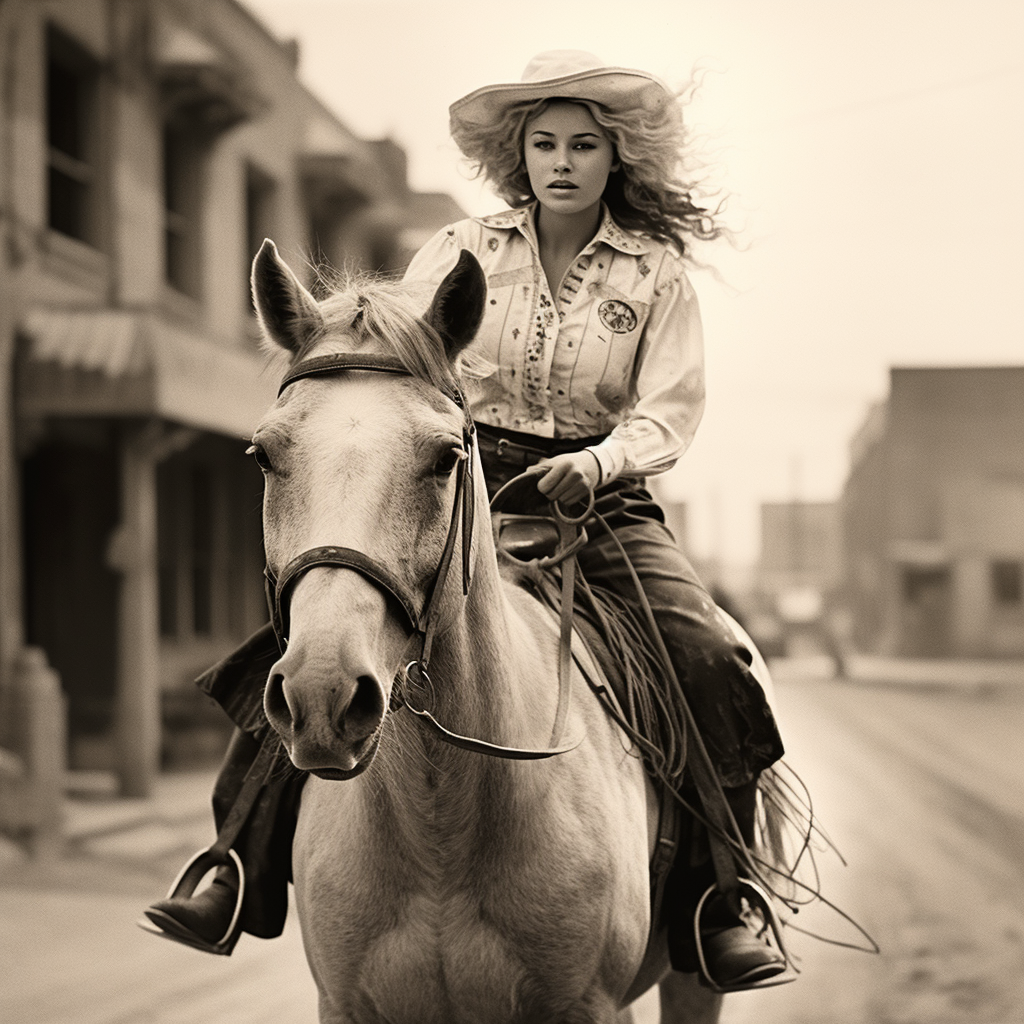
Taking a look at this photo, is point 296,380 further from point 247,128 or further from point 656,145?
point 247,128

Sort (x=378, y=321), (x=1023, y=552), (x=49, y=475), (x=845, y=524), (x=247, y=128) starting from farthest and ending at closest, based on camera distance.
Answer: (x=845, y=524)
(x=1023, y=552)
(x=247, y=128)
(x=49, y=475)
(x=378, y=321)

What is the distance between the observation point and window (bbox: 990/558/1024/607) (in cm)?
3753

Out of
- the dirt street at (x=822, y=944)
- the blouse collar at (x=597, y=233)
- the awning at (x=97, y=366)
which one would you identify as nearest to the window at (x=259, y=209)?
the awning at (x=97, y=366)

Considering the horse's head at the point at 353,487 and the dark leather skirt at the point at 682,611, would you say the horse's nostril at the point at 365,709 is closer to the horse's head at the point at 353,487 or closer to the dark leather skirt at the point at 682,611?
the horse's head at the point at 353,487

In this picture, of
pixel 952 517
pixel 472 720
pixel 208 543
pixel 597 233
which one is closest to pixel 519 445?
pixel 597 233

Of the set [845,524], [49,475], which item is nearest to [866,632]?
[845,524]

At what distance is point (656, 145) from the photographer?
11.1ft

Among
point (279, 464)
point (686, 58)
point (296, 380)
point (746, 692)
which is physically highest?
point (686, 58)

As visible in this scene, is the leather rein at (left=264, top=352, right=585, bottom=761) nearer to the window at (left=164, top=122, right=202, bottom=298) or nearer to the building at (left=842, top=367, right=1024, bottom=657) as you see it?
the window at (left=164, top=122, right=202, bottom=298)

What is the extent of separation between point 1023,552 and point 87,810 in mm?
31861

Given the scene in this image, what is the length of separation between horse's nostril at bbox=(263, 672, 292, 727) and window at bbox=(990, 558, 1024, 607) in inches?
1496

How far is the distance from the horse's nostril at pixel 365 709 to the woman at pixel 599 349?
1207 millimetres

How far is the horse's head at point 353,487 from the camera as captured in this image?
2018 mm

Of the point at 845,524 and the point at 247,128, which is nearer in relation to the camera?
the point at 247,128
